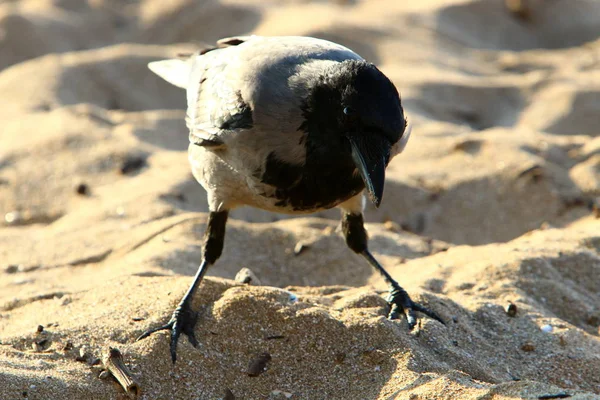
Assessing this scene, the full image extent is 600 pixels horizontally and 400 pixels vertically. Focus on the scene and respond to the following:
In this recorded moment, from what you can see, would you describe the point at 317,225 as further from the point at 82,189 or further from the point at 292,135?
the point at 292,135

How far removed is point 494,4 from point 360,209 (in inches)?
265

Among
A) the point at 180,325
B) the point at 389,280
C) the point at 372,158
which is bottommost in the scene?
the point at 389,280

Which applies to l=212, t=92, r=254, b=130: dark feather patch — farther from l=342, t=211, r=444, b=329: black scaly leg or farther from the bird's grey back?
l=342, t=211, r=444, b=329: black scaly leg

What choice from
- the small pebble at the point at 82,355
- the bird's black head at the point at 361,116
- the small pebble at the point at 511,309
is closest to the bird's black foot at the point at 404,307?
the small pebble at the point at 511,309

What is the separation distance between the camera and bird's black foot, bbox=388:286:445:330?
12.4ft

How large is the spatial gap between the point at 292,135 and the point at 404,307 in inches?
40.8

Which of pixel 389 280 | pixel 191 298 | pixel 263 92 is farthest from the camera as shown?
pixel 389 280

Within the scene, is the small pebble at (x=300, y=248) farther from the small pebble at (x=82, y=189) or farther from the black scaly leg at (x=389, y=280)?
the small pebble at (x=82, y=189)

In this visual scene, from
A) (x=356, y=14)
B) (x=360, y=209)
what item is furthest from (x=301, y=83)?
(x=356, y=14)

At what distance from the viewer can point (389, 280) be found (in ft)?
13.8

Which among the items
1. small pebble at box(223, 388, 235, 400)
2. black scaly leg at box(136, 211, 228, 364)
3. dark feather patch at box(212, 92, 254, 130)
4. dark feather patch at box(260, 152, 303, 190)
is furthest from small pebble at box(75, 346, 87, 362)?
dark feather patch at box(212, 92, 254, 130)

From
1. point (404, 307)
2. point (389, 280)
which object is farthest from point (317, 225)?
point (404, 307)

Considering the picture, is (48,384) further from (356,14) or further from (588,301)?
(356,14)

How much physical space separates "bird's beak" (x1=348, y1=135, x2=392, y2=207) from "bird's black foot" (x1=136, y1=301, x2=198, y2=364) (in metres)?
1.00
